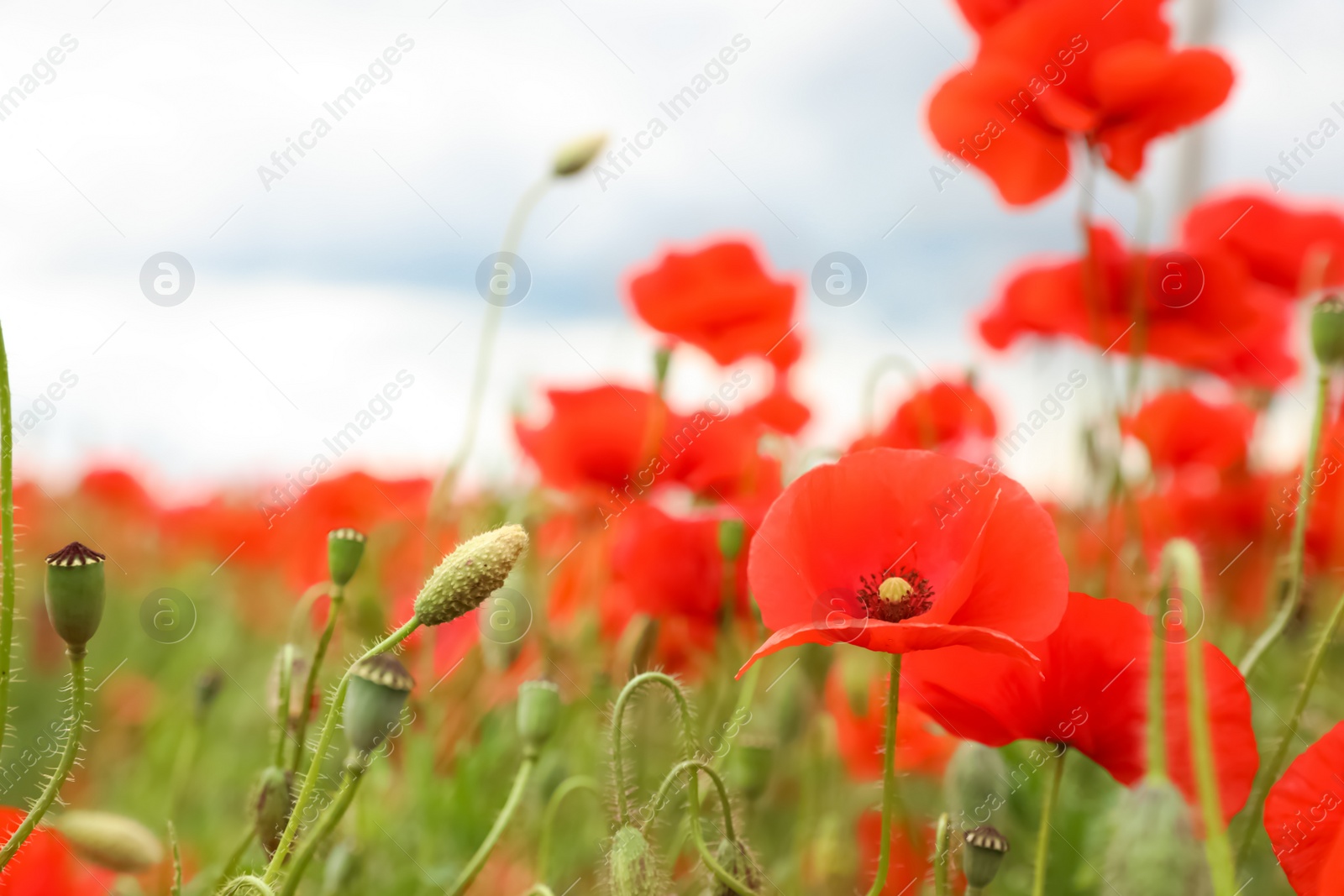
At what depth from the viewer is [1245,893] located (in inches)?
33.3

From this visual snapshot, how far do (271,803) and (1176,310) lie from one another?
1.27 m

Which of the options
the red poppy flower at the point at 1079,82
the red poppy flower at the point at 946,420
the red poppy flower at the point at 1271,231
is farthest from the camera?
the red poppy flower at the point at 1271,231

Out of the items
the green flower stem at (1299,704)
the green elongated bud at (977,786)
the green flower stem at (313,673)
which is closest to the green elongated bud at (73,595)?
the green flower stem at (313,673)

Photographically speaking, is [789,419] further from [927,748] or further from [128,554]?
[128,554]

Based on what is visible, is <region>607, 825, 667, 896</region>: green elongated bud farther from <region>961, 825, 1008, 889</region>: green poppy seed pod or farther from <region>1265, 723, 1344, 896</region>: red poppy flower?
<region>1265, 723, 1344, 896</region>: red poppy flower

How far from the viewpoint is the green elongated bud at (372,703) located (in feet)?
1.69

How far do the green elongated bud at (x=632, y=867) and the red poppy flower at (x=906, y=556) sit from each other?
0.12m

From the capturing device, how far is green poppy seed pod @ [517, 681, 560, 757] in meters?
0.64

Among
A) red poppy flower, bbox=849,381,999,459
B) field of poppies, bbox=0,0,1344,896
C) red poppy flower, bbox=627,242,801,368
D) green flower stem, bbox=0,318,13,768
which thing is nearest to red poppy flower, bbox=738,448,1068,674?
field of poppies, bbox=0,0,1344,896

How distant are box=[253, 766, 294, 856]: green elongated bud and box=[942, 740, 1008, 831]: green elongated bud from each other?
396mm

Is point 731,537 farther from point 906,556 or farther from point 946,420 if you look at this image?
point 946,420

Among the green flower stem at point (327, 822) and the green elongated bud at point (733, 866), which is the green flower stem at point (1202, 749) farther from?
the green flower stem at point (327, 822)

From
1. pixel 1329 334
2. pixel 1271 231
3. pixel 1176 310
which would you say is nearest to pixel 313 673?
pixel 1329 334

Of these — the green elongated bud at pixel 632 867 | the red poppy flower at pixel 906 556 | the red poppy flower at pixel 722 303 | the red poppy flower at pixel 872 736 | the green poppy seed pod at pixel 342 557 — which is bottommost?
the red poppy flower at pixel 872 736
